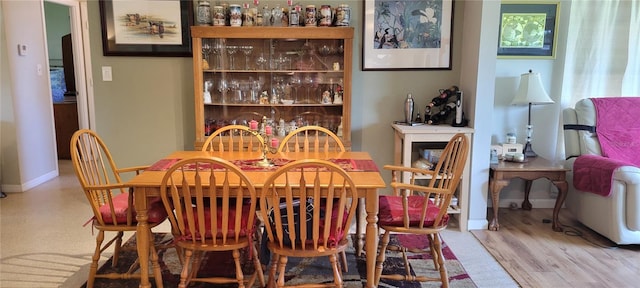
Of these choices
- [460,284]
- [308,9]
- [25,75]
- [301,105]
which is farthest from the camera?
[25,75]

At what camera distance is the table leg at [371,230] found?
81.5 inches

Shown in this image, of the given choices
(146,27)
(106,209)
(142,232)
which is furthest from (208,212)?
(146,27)

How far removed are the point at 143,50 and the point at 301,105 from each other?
1.35 m

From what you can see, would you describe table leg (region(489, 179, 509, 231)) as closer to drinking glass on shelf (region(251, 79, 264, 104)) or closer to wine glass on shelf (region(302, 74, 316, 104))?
wine glass on shelf (region(302, 74, 316, 104))

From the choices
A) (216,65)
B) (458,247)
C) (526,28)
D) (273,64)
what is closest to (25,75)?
(216,65)

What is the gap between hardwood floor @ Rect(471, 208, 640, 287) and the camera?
257 centimetres

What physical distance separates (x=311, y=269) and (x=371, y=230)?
→ 715 mm

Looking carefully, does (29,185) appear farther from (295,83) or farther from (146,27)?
(295,83)

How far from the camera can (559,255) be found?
2908 millimetres

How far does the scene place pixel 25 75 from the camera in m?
4.34

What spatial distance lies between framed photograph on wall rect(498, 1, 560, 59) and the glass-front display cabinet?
1.34m

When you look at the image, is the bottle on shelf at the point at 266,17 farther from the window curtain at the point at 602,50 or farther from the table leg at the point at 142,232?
the window curtain at the point at 602,50

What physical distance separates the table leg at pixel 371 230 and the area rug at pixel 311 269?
1.10ft

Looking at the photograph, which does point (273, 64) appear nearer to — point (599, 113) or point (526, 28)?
point (526, 28)
